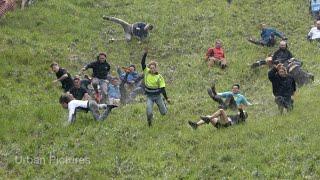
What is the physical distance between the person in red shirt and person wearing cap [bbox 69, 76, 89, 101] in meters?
8.87

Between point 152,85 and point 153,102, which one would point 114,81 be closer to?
point 153,102

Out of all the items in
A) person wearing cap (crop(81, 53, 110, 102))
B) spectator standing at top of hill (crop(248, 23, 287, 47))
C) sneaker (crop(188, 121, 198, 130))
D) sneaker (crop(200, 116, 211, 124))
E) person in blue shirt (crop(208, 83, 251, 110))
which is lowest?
sneaker (crop(188, 121, 198, 130))

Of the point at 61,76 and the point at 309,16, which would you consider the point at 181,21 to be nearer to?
the point at 309,16

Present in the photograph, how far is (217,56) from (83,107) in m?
10.6

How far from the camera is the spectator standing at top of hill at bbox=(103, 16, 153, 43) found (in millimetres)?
35719

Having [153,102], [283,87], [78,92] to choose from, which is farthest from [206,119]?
[78,92]

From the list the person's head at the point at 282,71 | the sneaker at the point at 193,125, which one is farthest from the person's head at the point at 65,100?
the person's head at the point at 282,71

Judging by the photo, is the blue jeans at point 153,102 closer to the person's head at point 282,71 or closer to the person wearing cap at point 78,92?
the person wearing cap at point 78,92

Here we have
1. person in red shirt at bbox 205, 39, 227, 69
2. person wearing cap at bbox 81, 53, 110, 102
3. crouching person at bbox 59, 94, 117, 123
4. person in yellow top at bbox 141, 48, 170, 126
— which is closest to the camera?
person in yellow top at bbox 141, 48, 170, 126

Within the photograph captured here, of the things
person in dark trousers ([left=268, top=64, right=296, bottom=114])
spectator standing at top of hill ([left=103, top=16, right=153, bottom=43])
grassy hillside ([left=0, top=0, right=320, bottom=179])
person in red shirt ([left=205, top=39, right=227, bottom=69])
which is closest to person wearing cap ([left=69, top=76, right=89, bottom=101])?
grassy hillside ([left=0, top=0, right=320, bottom=179])

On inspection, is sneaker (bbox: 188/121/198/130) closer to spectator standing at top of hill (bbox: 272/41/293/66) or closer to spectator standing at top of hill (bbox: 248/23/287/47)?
spectator standing at top of hill (bbox: 272/41/293/66)

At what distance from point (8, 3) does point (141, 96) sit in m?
12.6

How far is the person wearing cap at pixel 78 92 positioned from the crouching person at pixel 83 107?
1.41 ft

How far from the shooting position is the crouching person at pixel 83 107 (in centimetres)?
2312
